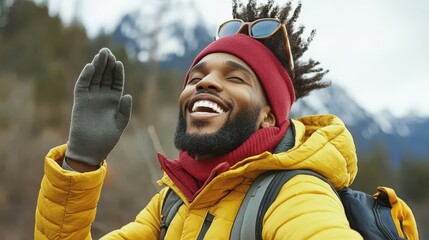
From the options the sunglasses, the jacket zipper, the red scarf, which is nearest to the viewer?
the jacket zipper

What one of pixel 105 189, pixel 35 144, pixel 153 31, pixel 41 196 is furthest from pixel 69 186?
pixel 35 144

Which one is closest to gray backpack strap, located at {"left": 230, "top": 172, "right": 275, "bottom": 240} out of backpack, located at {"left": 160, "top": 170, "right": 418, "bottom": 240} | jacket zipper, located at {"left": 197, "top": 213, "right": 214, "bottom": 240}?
backpack, located at {"left": 160, "top": 170, "right": 418, "bottom": 240}

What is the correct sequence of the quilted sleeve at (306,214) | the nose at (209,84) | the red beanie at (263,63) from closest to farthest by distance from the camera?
1. the quilted sleeve at (306,214)
2. the nose at (209,84)
3. the red beanie at (263,63)

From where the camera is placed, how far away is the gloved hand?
2.06 metres

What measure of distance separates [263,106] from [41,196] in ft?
3.06

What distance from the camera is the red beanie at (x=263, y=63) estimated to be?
2229mm

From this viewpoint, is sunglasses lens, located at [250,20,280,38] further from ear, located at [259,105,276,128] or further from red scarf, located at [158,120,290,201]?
red scarf, located at [158,120,290,201]

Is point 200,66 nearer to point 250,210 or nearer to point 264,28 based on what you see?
point 264,28

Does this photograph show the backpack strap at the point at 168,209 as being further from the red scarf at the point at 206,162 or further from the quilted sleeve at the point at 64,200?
the quilted sleeve at the point at 64,200

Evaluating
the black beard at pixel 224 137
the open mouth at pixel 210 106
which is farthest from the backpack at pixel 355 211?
the open mouth at pixel 210 106

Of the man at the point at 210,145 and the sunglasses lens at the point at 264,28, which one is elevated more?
the sunglasses lens at the point at 264,28

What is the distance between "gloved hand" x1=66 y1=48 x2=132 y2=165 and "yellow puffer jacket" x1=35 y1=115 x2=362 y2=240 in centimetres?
8

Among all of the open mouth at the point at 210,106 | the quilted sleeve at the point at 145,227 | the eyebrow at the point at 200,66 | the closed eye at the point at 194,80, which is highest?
the eyebrow at the point at 200,66

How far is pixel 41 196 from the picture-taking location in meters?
2.10
